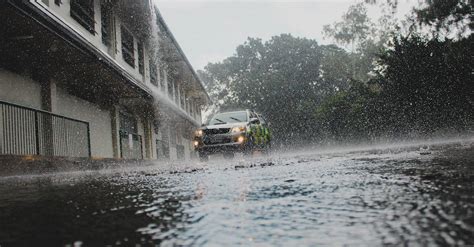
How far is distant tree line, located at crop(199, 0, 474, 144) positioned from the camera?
17297 mm

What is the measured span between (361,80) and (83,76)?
2568cm

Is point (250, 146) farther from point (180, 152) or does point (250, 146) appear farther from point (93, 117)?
point (180, 152)

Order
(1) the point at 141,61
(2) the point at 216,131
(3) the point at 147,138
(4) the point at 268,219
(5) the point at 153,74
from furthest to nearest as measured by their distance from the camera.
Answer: (5) the point at 153,74
(3) the point at 147,138
(1) the point at 141,61
(2) the point at 216,131
(4) the point at 268,219

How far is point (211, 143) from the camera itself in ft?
39.6

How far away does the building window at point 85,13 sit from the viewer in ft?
37.7

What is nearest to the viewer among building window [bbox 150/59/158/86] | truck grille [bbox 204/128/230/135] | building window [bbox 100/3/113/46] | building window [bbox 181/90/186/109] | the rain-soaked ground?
the rain-soaked ground

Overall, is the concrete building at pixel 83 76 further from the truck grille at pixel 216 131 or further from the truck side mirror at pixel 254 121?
the truck side mirror at pixel 254 121

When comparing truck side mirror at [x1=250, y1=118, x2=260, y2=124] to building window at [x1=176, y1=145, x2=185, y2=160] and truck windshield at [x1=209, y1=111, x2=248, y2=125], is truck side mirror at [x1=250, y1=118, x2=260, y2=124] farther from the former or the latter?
building window at [x1=176, y1=145, x2=185, y2=160]

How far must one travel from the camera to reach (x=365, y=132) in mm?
22797

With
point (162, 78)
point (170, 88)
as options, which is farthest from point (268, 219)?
point (170, 88)

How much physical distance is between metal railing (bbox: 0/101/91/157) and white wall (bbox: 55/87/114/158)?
64cm

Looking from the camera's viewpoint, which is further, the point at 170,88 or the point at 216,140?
the point at 170,88

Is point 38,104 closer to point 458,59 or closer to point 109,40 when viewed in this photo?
point 109,40

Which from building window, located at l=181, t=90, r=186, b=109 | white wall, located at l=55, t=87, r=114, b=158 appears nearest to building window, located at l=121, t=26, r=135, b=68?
white wall, located at l=55, t=87, r=114, b=158
